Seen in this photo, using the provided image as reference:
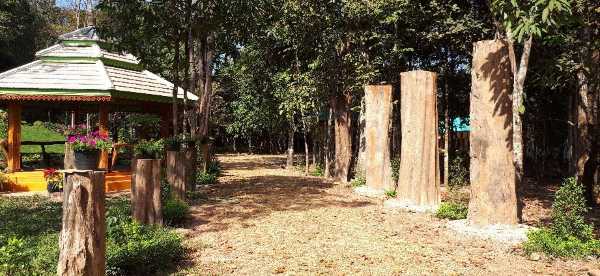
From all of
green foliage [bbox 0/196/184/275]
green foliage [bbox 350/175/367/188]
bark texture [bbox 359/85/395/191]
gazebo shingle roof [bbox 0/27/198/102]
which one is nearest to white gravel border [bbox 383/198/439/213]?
bark texture [bbox 359/85/395/191]

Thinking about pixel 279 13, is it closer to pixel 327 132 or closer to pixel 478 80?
pixel 327 132

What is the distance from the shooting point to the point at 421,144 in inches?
375

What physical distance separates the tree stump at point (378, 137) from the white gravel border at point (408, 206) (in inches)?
82.7

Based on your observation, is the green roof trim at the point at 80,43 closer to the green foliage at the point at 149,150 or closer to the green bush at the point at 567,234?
the green foliage at the point at 149,150

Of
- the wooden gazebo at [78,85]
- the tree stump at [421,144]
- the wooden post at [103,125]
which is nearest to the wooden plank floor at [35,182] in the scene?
the wooden gazebo at [78,85]

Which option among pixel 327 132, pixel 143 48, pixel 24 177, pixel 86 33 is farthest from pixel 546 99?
pixel 24 177

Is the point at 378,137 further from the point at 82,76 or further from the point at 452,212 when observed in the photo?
the point at 82,76

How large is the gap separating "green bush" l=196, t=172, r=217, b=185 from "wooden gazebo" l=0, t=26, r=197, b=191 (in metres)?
1.93

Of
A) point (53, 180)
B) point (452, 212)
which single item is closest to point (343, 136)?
point (452, 212)

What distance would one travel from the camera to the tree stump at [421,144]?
954 centimetres

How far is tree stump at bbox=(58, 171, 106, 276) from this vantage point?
4223 millimetres

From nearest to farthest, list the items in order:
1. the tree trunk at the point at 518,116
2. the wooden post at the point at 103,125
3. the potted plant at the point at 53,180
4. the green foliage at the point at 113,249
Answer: the green foliage at the point at 113,249 → the tree trunk at the point at 518,116 → the potted plant at the point at 53,180 → the wooden post at the point at 103,125

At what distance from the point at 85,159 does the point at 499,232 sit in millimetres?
9012

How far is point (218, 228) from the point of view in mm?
7859
